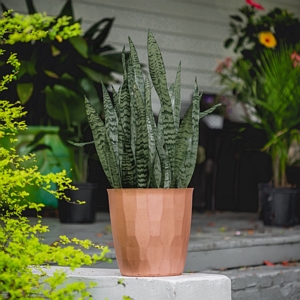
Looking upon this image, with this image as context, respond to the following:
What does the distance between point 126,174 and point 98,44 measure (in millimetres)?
2946

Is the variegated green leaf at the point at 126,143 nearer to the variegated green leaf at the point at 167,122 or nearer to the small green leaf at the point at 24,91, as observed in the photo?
the variegated green leaf at the point at 167,122

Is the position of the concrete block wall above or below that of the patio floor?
below

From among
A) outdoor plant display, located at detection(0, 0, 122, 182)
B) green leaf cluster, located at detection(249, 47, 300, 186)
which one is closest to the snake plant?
green leaf cluster, located at detection(249, 47, 300, 186)

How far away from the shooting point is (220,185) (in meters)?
5.80

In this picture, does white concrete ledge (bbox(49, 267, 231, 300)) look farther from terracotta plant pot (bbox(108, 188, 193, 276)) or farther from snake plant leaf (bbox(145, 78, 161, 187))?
snake plant leaf (bbox(145, 78, 161, 187))

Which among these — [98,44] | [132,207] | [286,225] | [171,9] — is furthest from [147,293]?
[171,9]

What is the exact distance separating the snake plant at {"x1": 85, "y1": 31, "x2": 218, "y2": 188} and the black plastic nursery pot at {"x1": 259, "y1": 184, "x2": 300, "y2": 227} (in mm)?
2501

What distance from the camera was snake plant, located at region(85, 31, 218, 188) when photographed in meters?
1.94

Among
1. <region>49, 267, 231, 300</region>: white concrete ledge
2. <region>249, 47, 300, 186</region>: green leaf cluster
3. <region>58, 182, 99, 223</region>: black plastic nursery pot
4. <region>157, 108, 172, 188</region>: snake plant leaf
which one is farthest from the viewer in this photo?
<region>58, 182, 99, 223</region>: black plastic nursery pot

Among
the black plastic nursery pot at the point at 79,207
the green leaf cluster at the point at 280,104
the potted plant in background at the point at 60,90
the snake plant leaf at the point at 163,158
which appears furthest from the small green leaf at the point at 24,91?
the snake plant leaf at the point at 163,158

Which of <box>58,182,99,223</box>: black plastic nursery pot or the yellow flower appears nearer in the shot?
<box>58,182,99,223</box>: black plastic nursery pot

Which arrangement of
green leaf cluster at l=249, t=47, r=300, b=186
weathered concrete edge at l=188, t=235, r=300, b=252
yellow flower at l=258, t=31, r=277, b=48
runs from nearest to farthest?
1. weathered concrete edge at l=188, t=235, r=300, b=252
2. green leaf cluster at l=249, t=47, r=300, b=186
3. yellow flower at l=258, t=31, r=277, b=48

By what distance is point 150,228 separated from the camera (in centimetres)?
193

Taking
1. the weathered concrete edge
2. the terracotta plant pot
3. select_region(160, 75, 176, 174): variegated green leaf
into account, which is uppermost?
select_region(160, 75, 176, 174): variegated green leaf
